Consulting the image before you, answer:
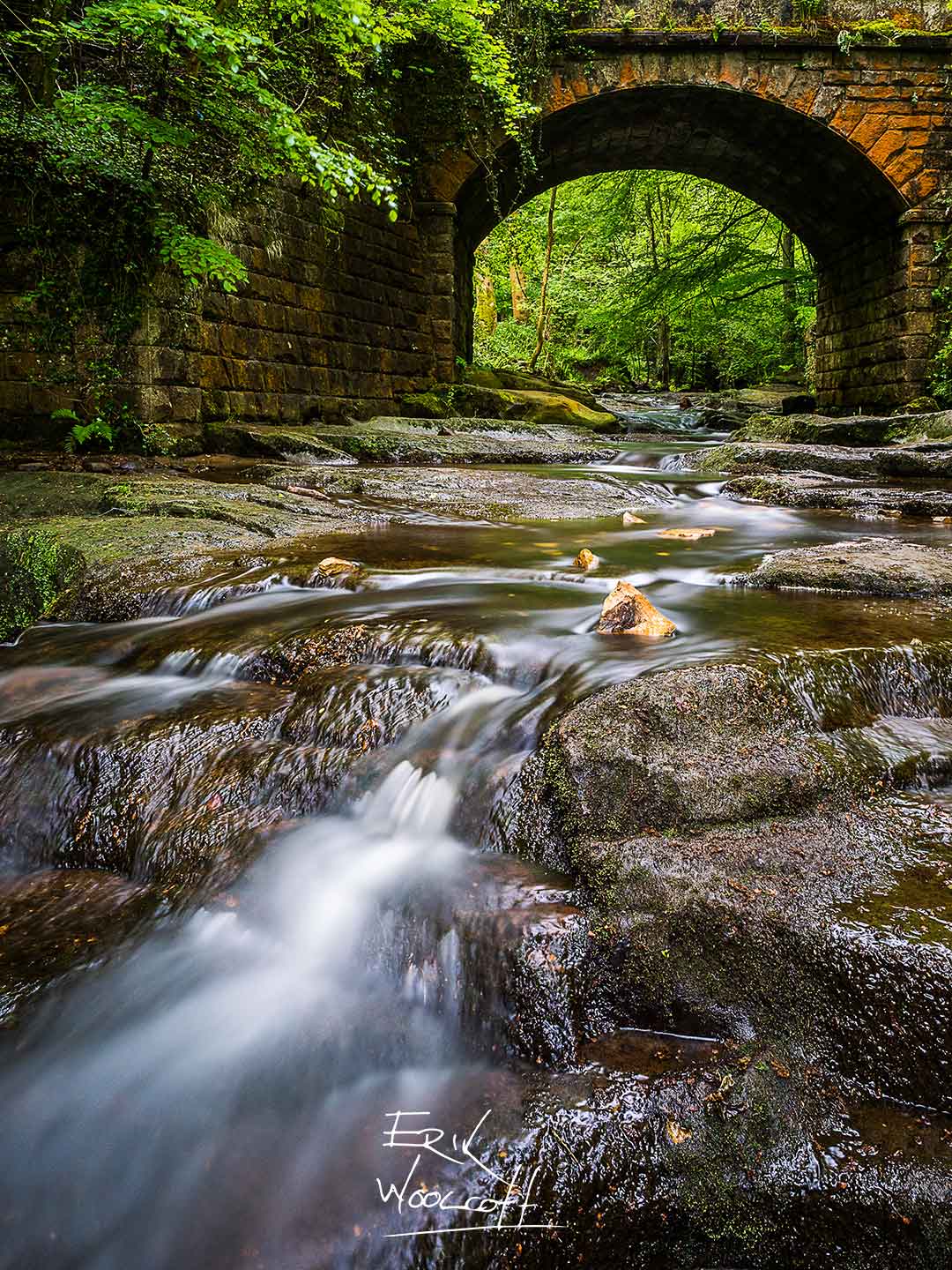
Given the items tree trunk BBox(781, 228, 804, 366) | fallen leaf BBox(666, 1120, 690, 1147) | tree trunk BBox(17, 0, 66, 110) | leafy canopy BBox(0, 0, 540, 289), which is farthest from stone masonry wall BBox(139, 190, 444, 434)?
tree trunk BBox(781, 228, 804, 366)

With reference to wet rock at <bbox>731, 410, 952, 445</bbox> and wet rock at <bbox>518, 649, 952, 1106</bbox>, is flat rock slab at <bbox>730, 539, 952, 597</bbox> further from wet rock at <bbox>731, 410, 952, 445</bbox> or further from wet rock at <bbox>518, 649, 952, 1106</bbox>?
wet rock at <bbox>731, 410, 952, 445</bbox>

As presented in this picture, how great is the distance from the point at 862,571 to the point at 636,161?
12901 mm

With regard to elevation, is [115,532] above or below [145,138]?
below

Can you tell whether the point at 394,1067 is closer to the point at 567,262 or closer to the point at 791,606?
the point at 791,606

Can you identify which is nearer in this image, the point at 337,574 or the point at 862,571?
the point at 862,571

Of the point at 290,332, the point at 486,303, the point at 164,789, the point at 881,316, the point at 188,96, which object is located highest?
the point at 486,303

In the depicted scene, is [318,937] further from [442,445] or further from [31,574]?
[442,445]

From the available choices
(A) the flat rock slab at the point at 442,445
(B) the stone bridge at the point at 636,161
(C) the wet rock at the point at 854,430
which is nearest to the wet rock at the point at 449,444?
(A) the flat rock slab at the point at 442,445

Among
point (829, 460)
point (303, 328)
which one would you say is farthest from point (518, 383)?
point (829, 460)

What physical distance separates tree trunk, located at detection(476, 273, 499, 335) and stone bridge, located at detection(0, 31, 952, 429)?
12.3 meters

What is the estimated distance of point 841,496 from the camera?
6023mm

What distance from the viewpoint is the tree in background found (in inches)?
592

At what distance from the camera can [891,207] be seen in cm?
1117
